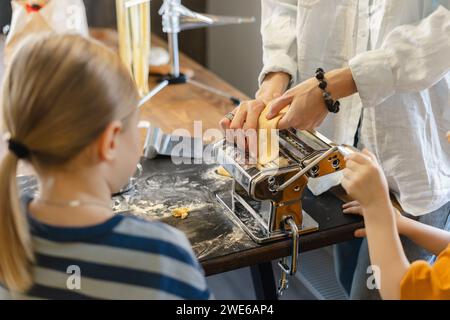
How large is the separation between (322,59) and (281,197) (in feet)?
1.25

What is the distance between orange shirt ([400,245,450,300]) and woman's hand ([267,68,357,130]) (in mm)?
364

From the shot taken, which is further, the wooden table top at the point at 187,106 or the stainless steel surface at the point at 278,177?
the wooden table top at the point at 187,106

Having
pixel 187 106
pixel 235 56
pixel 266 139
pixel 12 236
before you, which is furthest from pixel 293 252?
pixel 235 56

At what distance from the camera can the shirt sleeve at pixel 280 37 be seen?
1.32 meters

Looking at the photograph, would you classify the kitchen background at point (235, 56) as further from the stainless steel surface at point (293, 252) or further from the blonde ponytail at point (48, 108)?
the blonde ponytail at point (48, 108)

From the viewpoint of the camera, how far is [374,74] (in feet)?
3.59

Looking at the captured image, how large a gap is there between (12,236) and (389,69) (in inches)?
Answer: 28.3

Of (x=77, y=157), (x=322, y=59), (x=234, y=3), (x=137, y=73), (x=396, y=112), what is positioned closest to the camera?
(x=77, y=157)

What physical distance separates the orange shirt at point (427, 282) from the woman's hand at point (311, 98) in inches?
14.3

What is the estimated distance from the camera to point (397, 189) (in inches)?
49.2

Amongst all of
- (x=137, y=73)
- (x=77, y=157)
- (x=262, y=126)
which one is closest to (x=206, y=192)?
(x=262, y=126)

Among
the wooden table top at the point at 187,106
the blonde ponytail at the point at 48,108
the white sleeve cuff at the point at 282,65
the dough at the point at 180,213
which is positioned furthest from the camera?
the wooden table top at the point at 187,106

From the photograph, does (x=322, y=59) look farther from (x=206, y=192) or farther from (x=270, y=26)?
(x=206, y=192)

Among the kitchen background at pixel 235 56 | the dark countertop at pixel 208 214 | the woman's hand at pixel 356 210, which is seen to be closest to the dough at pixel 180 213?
the dark countertop at pixel 208 214
